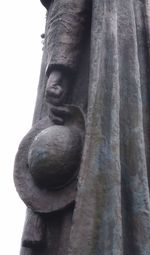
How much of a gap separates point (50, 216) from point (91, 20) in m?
1.29

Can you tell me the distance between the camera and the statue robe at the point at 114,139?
7.54ft

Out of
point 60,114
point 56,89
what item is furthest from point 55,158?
point 56,89

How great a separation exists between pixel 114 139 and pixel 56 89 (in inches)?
25.3

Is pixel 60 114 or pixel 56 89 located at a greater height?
pixel 56 89

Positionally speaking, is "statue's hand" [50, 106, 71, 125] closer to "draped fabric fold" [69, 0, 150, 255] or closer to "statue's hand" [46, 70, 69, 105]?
"statue's hand" [46, 70, 69, 105]

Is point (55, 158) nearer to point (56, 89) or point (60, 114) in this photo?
point (60, 114)

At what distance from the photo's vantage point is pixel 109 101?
266 cm

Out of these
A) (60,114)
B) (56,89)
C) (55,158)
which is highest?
(56,89)

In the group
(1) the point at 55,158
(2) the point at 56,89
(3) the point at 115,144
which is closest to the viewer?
(3) the point at 115,144

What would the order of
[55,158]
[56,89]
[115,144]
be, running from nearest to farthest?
[115,144] < [55,158] < [56,89]

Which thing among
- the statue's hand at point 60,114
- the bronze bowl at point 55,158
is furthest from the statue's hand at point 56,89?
the bronze bowl at point 55,158

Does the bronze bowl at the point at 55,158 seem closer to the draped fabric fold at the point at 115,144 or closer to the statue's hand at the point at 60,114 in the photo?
the statue's hand at the point at 60,114

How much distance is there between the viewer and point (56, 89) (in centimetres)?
301

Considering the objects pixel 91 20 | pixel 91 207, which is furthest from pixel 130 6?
pixel 91 207
